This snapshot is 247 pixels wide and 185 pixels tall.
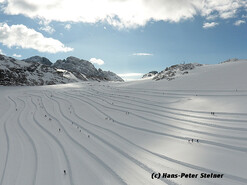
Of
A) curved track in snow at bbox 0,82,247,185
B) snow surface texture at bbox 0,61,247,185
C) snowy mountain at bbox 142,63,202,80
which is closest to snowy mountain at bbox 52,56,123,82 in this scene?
snowy mountain at bbox 142,63,202,80

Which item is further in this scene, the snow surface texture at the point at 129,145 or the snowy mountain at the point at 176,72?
the snowy mountain at the point at 176,72

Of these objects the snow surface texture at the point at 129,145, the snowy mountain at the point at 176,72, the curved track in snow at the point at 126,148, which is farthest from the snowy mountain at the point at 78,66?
the curved track in snow at the point at 126,148

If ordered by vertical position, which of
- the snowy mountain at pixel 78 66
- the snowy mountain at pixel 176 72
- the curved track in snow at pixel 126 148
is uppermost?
the snowy mountain at pixel 78 66

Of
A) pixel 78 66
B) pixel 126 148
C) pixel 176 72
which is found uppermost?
pixel 78 66

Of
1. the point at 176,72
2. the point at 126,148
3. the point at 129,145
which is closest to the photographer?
the point at 126,148

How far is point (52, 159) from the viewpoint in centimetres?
466

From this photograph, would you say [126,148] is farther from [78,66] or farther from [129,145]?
[78,66]

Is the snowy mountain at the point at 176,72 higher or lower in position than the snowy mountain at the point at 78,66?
lower

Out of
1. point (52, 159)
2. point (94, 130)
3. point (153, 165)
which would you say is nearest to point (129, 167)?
point (153, 165)

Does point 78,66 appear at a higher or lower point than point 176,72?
higher

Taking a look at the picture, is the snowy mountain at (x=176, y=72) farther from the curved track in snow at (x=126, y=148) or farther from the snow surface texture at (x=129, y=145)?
the curved track in snow at (x=126, y=148)

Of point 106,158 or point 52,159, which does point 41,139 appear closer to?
point 52,159

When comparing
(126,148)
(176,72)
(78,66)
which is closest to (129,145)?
(126,148)

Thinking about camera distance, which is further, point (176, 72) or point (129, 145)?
point (176, 72)
